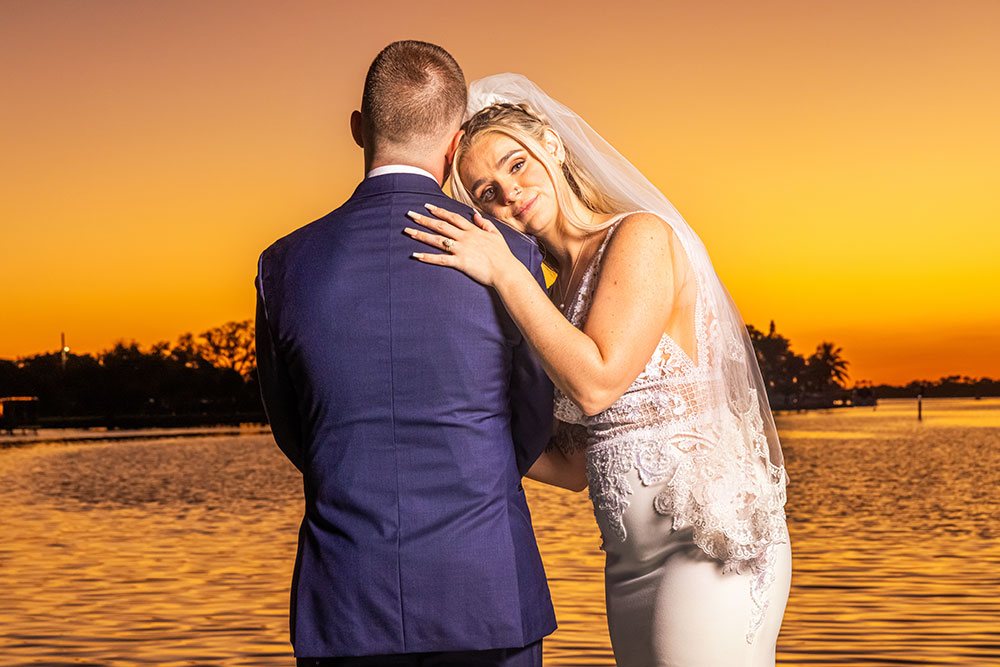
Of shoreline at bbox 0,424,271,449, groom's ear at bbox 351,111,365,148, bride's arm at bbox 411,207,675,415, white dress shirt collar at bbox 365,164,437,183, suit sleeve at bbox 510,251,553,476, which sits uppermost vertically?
groom's ear at bbox 351,111,365,148

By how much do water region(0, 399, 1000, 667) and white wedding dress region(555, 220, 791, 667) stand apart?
5115 mm

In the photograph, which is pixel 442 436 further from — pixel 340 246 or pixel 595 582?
pixel 595 582

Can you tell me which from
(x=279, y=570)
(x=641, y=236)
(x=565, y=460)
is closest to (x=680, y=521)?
(x=565, y=460)

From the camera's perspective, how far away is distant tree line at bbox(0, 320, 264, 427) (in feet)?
326

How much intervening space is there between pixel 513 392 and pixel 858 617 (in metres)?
8.10

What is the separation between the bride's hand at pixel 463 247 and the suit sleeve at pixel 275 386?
41 centimetres

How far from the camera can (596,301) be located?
9.37ft

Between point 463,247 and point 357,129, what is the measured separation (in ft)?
1.53

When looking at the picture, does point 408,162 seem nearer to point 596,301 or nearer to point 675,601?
point 596,301

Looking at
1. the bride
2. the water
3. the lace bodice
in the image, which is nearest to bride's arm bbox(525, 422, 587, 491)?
the bride

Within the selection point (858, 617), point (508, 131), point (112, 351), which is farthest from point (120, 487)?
point (112, 351)

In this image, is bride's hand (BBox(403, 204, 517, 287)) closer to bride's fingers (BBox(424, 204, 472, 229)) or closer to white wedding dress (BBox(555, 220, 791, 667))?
bride's fingers (BBox(424, 204, 472, 229))

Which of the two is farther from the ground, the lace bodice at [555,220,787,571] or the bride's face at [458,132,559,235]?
the bride's face at [458,132,559,235]

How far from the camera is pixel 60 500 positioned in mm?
21938
